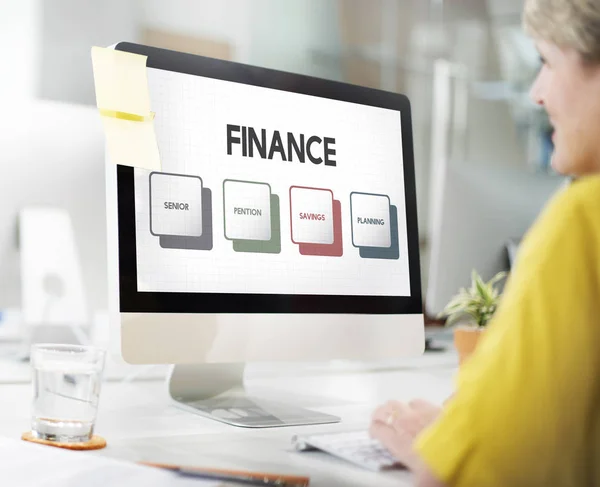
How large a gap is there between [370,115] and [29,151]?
65cm

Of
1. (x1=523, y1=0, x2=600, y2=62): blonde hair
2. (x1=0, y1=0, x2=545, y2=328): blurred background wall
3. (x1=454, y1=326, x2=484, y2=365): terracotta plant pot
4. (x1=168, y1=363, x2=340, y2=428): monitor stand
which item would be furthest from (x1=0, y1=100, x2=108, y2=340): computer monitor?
(x1=0, y1=0, x2=545, y2=328): blurred background wall

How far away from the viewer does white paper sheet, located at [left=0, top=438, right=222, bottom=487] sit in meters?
0.73

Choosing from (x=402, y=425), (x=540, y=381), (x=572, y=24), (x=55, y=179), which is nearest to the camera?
(x=540, y=381)

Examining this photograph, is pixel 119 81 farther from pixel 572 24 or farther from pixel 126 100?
pixel 572 24

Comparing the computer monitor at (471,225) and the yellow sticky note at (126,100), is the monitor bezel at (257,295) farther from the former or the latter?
the computer monitor at (471,225)

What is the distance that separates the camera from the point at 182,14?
3.76 metres

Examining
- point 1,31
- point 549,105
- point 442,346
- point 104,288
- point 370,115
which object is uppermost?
point 1,31

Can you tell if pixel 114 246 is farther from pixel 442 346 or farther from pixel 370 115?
pixel 442 346

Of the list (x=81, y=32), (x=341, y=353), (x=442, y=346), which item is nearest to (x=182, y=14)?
(x=81, y=32)

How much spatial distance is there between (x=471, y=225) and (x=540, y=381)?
1.29 m

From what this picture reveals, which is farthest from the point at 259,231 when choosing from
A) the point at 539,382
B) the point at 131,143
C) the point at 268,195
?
the point at 539,382

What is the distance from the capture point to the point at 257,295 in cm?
116

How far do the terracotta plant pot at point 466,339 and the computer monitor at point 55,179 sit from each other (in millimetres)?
701

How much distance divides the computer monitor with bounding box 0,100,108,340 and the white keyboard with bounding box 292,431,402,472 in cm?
72
